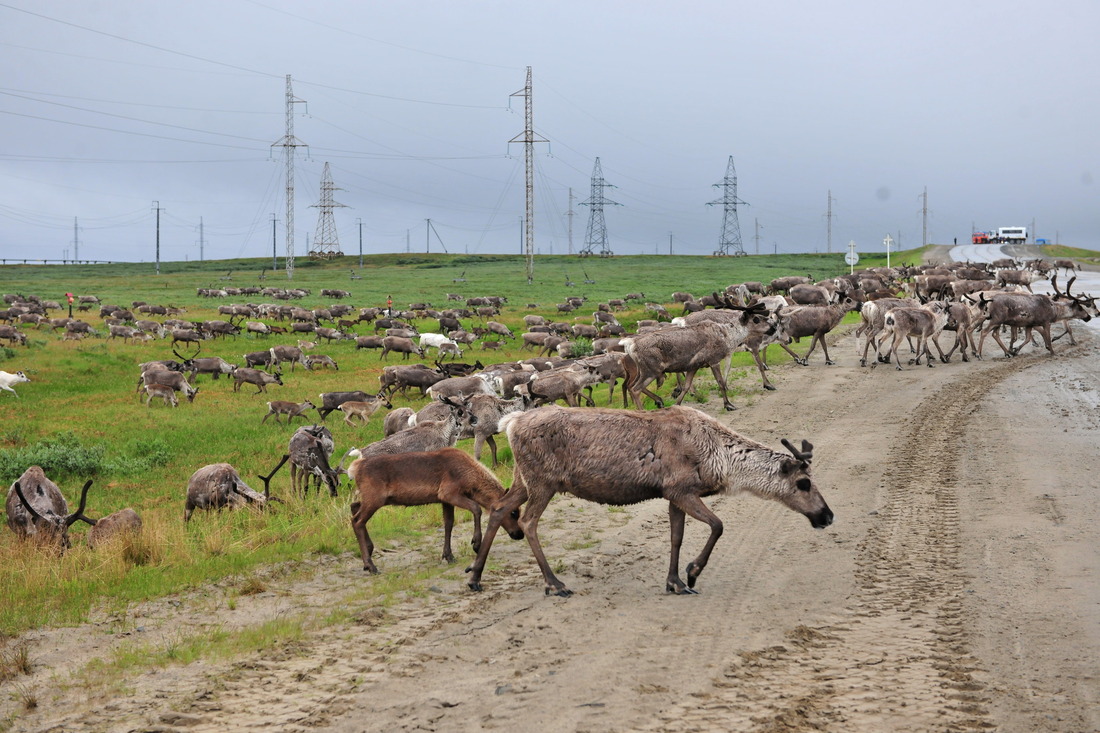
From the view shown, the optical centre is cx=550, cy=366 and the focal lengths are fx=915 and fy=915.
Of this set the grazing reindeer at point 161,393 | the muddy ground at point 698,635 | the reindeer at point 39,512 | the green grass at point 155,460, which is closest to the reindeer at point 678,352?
the green grass at point 155,460

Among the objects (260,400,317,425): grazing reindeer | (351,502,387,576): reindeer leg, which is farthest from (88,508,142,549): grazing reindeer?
(260,400,317,425): grazing reindeer

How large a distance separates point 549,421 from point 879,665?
12.3 feet

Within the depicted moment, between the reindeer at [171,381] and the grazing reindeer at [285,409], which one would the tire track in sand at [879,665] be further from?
the reindeer at [171,381]

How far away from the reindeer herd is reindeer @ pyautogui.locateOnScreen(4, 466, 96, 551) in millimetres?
30

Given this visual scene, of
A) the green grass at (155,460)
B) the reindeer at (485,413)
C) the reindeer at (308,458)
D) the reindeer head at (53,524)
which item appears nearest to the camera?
the green grass at (155,460)

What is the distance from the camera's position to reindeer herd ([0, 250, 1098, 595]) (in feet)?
29.6

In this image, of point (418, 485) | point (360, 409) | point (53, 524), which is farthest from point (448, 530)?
point (360, 409)

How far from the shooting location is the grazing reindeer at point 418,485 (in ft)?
31.7

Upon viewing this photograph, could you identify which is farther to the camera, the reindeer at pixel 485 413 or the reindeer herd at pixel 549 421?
the reindeer at pixel 485 413

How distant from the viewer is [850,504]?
40.1ft

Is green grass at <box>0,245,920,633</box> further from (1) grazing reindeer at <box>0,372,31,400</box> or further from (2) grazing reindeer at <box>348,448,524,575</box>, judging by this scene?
(2) grazing reindeer at <box>348,448,524,575</box>

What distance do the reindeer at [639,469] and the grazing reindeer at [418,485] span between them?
0.49 meters

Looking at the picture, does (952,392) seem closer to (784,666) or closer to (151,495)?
(784,666)

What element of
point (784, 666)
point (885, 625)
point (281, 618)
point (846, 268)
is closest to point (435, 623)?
point (281, 618)
